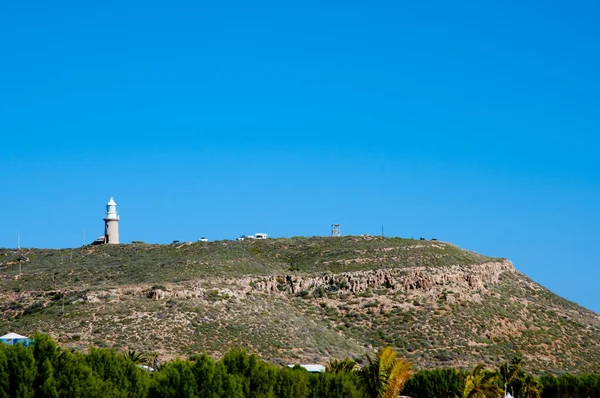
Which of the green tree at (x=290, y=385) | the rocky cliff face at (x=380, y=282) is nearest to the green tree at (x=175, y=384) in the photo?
the green tree at (x=290, y=385)

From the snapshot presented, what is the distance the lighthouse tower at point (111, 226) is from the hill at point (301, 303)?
5.33 m

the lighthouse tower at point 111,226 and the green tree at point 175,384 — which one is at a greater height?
the lighthouse tower at point 111,226

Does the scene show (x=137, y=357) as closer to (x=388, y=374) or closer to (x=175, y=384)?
(x=175, y=384)

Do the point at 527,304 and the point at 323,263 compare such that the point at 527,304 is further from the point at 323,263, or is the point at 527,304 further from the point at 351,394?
the point at 351,394

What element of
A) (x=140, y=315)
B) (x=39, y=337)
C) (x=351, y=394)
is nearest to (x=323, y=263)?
(x=140, y=315)

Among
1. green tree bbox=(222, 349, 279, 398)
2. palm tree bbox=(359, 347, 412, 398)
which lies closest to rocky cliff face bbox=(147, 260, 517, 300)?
green tree bbox=(222, 349, 279, 398)

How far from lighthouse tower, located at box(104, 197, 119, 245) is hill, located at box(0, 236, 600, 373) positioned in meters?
5.33

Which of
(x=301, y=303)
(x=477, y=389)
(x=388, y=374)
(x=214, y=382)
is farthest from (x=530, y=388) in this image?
(x=301, y=303)

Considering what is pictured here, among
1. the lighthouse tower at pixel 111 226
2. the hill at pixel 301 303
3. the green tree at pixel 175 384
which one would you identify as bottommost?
the green tree at pixel 175 384

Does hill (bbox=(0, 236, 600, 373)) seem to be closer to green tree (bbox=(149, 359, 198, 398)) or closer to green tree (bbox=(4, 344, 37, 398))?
green tree (bbox=(149, 359, 198, 398))

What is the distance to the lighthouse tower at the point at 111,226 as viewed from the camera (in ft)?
389

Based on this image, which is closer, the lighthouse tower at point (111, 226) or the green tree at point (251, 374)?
the green tree at point (251, 374)

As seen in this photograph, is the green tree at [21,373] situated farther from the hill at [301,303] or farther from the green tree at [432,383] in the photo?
the green tree at [432,383]

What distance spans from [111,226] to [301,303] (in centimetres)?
3684
